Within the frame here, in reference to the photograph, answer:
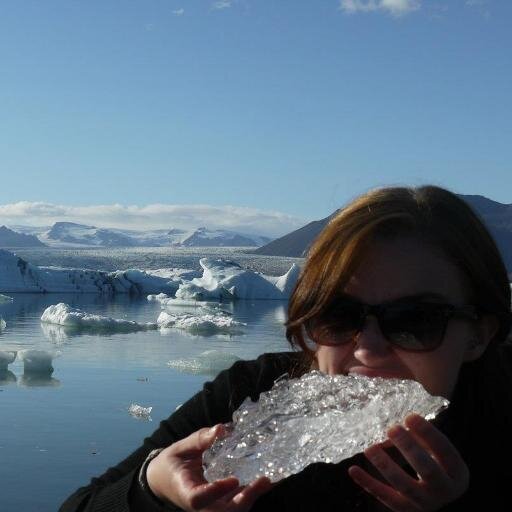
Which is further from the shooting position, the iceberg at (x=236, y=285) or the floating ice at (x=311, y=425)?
the iceberg at (x=236, y=285)

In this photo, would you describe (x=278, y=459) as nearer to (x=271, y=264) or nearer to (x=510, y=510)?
(x=510, y=510)

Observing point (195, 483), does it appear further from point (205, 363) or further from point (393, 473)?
point (205, 363)

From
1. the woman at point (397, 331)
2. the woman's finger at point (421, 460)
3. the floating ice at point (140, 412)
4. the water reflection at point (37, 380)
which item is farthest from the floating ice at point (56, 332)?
the woman's finger at point (421, 460)

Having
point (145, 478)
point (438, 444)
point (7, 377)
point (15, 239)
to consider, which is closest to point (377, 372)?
point (438, 444)

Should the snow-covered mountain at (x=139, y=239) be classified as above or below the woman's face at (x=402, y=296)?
below

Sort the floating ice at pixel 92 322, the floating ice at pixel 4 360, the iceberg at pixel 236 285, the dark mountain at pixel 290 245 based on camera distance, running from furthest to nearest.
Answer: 1. the dark mountain at pixel 290 245
2. the iceberg at pixel 236 285
3. the floating ice at pixel 92 322
4. the floating ice at pixel 4 360

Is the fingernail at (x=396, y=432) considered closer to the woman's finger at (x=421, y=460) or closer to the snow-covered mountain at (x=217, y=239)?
the woman's finger at (x=421, y=460)

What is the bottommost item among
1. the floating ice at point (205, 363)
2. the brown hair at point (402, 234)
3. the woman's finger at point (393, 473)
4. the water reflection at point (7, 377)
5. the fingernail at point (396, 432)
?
the floating ice at point (205, 363)
